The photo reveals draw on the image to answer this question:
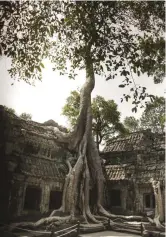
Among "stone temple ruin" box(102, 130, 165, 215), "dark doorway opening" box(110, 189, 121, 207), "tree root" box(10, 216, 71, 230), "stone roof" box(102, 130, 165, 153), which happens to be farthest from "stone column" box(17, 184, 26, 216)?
"stone roof" box(102, 130, 165, 153)

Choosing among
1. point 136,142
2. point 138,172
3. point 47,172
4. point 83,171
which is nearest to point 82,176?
point 83,171

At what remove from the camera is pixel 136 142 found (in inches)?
520

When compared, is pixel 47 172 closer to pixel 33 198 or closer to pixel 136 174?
pixel 33 198

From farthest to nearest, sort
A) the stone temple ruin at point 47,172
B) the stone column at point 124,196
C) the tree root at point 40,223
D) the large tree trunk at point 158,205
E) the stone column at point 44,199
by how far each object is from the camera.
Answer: the stone column at point 124,196, the stone column at point 44,199, the large tree trunk at point 158,205, the stone temple ruin at point 47,172, the tree root at point 40,223

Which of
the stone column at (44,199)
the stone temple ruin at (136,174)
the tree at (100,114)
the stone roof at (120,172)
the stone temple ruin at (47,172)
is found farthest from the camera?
the tree at (100,114)

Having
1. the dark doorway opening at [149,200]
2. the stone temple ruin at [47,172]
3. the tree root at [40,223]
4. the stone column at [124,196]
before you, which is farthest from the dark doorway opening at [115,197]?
the tree root at [40,223]

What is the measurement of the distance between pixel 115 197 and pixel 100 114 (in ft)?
16.1

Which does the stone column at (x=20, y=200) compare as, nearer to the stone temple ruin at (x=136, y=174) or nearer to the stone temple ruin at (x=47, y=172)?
the stone temple ruin at (x=47, y=172)

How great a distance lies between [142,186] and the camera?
1049 centimetres

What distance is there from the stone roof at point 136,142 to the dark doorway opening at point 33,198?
224 inches

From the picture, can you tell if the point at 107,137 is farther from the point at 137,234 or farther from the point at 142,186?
the point at 137,234

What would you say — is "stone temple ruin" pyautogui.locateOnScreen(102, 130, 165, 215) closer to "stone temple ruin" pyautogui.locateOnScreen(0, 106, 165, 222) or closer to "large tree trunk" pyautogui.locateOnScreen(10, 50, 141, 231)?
"stone temple ruin" pyautogui.locateOnScreen(0, 106, 165, 222)

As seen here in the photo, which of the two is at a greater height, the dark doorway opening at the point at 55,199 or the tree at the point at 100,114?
the tree at the point at 100,114

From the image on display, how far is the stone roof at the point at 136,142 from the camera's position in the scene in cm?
1183
